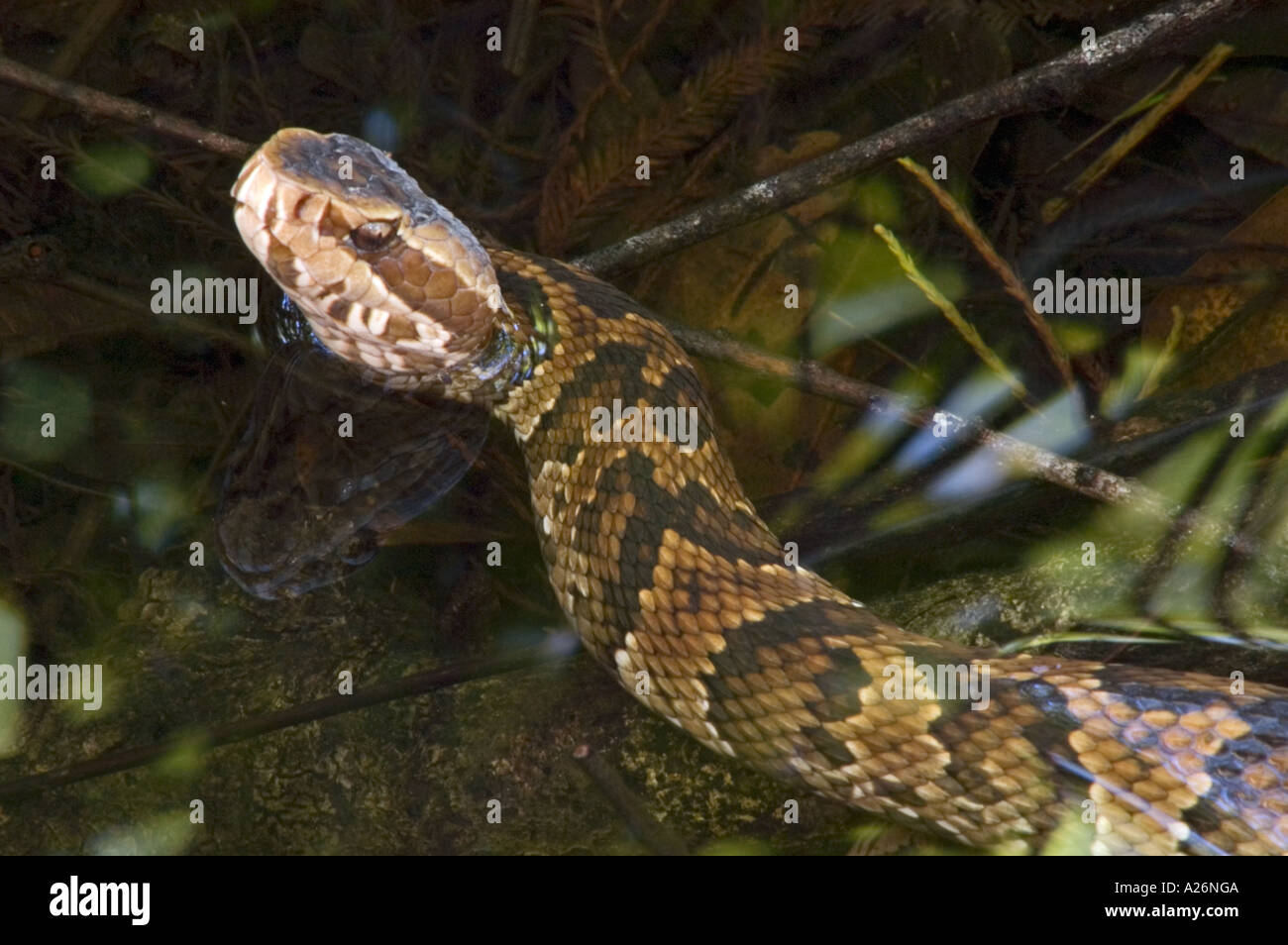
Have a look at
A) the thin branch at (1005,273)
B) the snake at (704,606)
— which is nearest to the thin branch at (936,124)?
the thin branch at (1005,273)

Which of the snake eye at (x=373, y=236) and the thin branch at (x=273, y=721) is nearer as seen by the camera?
the thin branch at (x=273, y=721)

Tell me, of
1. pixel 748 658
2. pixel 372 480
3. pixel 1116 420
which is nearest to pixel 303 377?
pixel 372 480

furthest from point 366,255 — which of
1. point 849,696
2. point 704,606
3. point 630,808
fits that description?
point 849,696

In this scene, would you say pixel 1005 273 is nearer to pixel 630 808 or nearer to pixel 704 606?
pixel 704 606

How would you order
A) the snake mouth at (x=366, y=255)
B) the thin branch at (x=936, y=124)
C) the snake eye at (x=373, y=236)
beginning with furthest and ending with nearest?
the thin branch at (x=936, y=124) → the snake eye at (x=373, y=236) → the snake mouth at (x=366, y=255)

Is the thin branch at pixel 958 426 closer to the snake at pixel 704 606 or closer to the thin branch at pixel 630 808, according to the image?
the snake at pixel 704 606

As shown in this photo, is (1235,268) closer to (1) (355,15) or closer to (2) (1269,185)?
(2) (1269,185)
